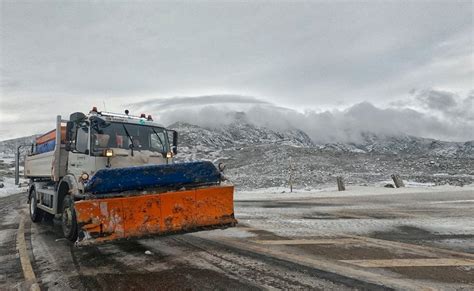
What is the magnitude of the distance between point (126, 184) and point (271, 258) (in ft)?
8.83

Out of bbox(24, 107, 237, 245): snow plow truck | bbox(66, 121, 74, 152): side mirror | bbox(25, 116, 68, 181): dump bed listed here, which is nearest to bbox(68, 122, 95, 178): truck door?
bbox(24, 107, 237, 245): snow plow truck

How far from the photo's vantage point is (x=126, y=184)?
20.3ft

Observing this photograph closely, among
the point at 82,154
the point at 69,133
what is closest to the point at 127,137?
the point at 82,154

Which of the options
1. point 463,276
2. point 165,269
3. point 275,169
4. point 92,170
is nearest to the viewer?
point 463,276

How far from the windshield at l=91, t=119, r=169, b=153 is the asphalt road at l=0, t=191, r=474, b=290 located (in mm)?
2173

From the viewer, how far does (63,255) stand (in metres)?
6.53

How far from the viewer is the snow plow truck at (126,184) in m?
5.97

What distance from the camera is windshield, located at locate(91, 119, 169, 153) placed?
7887 millimetres

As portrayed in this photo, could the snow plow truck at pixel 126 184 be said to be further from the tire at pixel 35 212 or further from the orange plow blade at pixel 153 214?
the tire at pixel 35 212

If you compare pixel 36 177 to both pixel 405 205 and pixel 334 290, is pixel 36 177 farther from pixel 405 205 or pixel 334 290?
pixel 405 205

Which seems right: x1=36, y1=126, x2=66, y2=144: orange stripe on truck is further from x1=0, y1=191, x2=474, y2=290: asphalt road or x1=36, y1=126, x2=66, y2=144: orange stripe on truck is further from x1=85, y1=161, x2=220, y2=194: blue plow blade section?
x1=85, y1=161, x2=220, y2=194: blue plow blade section

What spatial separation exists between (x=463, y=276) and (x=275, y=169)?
2957 centimetres

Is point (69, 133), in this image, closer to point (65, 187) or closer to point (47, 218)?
point (65, 187)

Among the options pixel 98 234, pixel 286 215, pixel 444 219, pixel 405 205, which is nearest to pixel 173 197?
pixel 98 234
